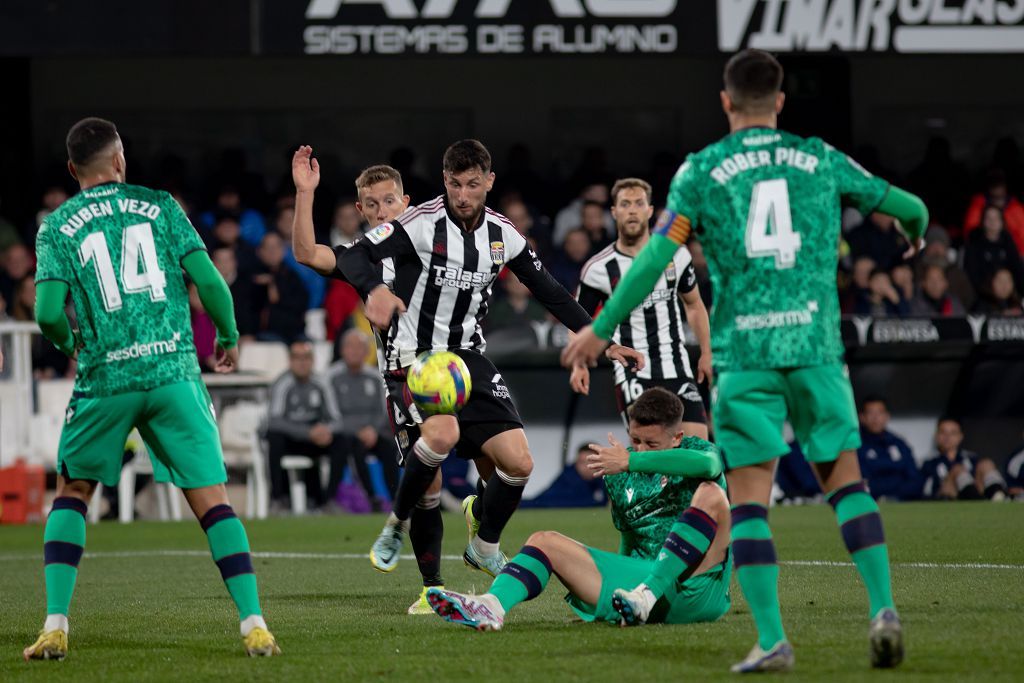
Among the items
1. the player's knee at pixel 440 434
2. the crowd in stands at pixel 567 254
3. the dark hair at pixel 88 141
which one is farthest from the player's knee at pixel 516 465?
the crowd in stands at pixel 567 254

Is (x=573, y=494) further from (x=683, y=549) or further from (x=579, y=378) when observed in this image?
(x=683, y=549)

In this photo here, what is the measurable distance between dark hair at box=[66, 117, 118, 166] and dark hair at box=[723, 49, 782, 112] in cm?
230

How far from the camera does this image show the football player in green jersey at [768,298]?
5078mm

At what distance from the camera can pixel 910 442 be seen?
16562 mm

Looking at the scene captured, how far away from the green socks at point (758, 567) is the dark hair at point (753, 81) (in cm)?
133

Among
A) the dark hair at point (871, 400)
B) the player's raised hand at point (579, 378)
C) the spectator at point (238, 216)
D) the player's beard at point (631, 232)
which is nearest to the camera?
the player's raised hand at point (579, 378)

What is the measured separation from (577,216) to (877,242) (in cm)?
349

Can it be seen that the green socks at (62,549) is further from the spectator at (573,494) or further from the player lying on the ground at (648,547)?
the spectator at (573,494)

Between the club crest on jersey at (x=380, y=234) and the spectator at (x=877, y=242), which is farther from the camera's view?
the spectator at (x=877, y=242)

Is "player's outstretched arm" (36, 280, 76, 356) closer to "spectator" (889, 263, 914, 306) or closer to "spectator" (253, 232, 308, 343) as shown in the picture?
"spectator" (253, 232, 308, 343)

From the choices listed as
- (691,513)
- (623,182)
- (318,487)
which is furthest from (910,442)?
(691,513)

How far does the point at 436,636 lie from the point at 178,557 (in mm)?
5389

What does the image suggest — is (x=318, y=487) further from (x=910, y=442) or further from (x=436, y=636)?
(x=436, y=636)

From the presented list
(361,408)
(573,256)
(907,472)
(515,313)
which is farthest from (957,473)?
(361,408)
